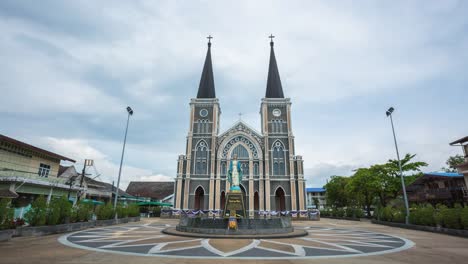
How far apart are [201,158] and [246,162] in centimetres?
728

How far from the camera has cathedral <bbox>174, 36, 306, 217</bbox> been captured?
36.2 m

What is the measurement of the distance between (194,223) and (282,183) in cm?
2580

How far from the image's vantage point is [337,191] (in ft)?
157

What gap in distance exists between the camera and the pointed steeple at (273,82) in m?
43.4

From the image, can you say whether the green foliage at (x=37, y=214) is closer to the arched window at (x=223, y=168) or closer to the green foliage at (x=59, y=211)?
the green foliage at (x=59, y=211)

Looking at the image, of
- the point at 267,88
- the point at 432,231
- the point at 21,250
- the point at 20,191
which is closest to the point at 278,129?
the point at 267,88

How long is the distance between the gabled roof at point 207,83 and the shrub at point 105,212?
1067 inches

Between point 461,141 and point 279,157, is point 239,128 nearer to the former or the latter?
point 279,157

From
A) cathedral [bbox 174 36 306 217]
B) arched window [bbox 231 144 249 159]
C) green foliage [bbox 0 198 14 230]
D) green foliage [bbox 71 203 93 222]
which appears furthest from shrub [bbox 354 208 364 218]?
green foliage [bbox 0 198 14 230]

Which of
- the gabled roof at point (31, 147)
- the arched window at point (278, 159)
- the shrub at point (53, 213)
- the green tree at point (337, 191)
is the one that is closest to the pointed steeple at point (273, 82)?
the arched window at point (278, 159)

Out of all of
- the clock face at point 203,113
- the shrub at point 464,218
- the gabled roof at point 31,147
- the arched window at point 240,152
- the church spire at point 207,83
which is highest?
the church spire at point 207,83

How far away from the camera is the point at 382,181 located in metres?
29.5

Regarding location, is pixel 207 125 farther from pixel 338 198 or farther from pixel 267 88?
pixel 338 198

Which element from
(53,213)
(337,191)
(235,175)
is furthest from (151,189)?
(235,175)
